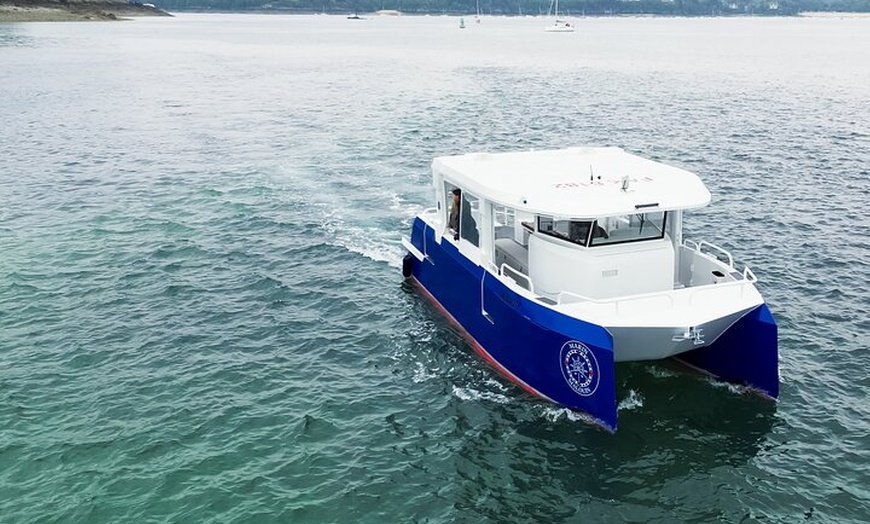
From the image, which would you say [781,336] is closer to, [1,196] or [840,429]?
[840,429]

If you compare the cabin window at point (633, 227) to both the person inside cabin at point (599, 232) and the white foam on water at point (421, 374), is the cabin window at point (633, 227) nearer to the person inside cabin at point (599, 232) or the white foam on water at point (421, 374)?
the person inside cabin at point (599, 232)

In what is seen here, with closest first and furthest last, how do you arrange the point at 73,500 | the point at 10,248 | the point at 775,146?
the point at 73,500
the point at 10,248
the point at 775,146

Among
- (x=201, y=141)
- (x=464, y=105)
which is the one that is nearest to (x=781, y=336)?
(x=201, y=141)

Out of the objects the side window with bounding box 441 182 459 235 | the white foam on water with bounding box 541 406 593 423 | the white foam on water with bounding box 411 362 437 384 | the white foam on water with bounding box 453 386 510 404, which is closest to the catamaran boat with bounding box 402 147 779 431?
the white foam on water with bounding box 541 406 593 423

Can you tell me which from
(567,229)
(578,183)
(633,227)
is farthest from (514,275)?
(633,227)

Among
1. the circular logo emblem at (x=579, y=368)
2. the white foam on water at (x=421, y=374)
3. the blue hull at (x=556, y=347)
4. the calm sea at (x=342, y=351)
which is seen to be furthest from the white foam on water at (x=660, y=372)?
the white foam on water at (x=421, y=374)

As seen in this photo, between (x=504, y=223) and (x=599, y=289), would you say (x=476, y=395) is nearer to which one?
(x=599, y=289)
